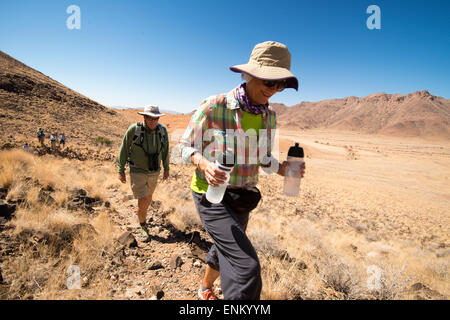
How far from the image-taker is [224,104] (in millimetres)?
1601

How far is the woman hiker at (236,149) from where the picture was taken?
1.36 m

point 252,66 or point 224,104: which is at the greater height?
point 252,66

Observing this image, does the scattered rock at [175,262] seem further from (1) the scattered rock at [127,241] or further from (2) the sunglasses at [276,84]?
(2) the sunglasses at [276,84]

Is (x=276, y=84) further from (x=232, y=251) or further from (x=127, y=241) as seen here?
(x=127, y=241)

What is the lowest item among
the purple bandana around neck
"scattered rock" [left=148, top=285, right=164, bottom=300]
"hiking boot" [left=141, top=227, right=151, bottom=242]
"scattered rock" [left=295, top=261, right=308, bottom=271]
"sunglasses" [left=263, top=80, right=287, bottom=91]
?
"scattered rock" [left=295, top=261, right=308, bottom=271]

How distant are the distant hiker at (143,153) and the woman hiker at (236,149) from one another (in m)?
1.82

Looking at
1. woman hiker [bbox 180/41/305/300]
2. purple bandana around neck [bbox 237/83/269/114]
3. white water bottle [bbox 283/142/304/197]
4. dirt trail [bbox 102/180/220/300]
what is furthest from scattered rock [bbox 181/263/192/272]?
purple bandana around neck [bbox 237/83/269/114]

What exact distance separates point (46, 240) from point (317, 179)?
12.9 m

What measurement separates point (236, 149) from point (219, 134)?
18 centimetres

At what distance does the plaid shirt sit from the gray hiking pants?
0.22 metres

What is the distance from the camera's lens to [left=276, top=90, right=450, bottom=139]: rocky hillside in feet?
316

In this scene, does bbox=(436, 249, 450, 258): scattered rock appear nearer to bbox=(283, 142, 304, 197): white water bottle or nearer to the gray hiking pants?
bbox=(283, 142, 304, 197): white water bottle

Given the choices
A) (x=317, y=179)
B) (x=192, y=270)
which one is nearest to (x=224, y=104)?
(x=192, y=270)
